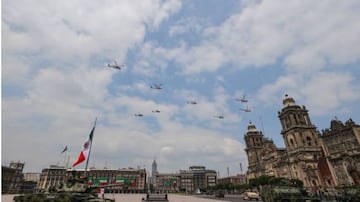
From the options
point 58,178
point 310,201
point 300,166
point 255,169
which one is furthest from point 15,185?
point 310,201

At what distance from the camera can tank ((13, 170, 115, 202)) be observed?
12887mm

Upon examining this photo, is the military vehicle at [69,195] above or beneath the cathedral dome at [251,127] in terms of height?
beneath

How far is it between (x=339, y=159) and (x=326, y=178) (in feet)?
19.7

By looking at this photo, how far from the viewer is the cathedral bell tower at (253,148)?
9188 centimetres

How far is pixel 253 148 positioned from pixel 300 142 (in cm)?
3434

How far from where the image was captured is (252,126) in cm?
10244

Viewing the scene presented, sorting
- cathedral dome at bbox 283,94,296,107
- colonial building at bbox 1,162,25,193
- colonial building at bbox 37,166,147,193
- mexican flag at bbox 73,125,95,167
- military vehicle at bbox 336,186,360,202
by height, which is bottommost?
military vehicle at bbox 336,186,360,202

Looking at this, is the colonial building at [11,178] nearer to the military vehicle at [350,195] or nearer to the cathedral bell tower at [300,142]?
the cathedral bell tower at [300,142]

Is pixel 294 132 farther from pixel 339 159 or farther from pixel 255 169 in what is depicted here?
pixel 255 169

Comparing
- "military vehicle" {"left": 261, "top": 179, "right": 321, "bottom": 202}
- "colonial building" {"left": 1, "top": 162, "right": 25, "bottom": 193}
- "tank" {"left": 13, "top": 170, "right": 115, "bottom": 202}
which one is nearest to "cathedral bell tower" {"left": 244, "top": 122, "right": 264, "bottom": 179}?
"military vehicle" {"left": 261, "top": 179, "right": 321, "bottom": 202}

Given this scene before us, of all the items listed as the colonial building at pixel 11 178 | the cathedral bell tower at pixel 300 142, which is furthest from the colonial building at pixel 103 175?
the cathedral bell tower at pixel 300 142

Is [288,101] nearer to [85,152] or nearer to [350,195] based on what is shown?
[350,195]

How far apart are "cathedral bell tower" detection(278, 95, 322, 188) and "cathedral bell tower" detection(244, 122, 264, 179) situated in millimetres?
26410

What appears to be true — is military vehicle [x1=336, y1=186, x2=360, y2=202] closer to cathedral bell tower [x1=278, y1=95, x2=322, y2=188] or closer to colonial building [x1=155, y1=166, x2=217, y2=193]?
cathedral bell tower [x1=278, y1=95, x2=322, y2=188]
